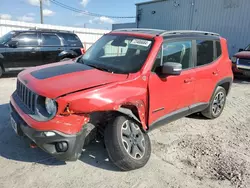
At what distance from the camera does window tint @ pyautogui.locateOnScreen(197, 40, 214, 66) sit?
4.25 metres

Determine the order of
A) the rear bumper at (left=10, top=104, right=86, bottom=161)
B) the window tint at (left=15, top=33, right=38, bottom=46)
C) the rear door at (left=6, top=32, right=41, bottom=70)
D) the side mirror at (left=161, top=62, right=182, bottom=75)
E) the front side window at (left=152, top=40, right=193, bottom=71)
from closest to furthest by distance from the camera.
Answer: the rear bumper at (left=10, top=104, right=86, bottom=161) → the side mirror at (left=161, top=62, right=182, bottom=75) → the front side window at (left=152, top=40, right=193, bottom=71) → the rear door at (left=6, top=32, right=41, bottom=70) → the window tint at (left=15, top=33, right=38, bottom=46)

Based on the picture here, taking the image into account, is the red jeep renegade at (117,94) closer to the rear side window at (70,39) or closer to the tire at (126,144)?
the tire at (126,144)

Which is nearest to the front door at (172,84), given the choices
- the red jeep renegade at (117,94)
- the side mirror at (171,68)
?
the red jeep renegade at (117,94)

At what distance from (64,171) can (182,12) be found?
16.7 metres

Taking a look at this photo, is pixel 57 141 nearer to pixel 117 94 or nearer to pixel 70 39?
pixel 117 94

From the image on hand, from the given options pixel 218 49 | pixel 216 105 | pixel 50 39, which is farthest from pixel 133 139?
pixel 50 39

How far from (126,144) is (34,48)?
7.16 m

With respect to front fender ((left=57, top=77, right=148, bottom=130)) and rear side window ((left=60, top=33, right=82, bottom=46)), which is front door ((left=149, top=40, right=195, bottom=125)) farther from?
rear side window ((left=60, top=33, right=82, bottom=46))

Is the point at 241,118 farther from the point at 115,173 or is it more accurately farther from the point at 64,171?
the point at 64,171

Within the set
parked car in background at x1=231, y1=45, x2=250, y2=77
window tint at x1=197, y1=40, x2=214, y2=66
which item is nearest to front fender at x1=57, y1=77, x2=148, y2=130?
window tint at x1=197, y1=40, x2=214, y2=66

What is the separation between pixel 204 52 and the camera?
442cm

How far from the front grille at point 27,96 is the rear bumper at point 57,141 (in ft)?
0.87

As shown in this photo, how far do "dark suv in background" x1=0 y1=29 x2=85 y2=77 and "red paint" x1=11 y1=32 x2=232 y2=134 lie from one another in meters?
5.41

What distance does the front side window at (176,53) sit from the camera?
3550 mm
